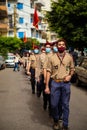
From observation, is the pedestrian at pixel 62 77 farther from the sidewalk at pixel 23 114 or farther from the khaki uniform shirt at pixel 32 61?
the khaki uniform shirt at pixel 32 61

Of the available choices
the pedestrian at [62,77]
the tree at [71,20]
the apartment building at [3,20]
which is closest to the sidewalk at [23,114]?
the pedestrian at [62,77]

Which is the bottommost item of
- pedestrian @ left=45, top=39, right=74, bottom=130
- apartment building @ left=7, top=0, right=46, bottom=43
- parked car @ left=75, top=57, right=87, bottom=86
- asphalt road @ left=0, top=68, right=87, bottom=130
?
apartment building @ left=7, top=0, right=46, bottom=43

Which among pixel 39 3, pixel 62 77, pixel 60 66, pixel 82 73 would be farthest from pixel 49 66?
pixel 39 3

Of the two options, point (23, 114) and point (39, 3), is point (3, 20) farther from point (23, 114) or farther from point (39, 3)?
point (23, 114)

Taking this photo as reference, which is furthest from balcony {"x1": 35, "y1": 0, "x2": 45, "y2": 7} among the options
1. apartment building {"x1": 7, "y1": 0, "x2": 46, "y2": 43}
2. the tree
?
the tree

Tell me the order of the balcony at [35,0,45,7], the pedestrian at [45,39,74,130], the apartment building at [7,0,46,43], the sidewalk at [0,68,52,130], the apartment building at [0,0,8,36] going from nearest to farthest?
the pedestrian at [45,39,74,130] < the sidewalk at [0,68,52,130] < the apartment building at [0,0,8,36] < the apartment building at [7,0,46,43] < the balcony at [35,0,45,7]

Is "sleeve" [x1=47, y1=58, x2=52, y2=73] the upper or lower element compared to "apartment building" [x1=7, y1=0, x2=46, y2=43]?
upper

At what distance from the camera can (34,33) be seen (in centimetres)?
9062

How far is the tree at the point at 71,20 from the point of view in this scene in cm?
3309

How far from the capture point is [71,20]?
34094mm

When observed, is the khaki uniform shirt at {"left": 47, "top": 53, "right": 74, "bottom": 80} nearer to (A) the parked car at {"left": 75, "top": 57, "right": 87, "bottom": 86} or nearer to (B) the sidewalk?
(B) the sidewalk

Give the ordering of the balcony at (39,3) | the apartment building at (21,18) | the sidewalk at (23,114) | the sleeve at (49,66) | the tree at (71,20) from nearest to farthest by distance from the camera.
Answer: the sleeve at (49,66) → the sidewalk at (23,114) → the tree at (71,20) → the apartment building at (21,18) → the balcony at (39,3)

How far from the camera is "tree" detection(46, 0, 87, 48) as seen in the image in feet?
109

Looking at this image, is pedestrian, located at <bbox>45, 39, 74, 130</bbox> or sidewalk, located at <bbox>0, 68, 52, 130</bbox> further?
sidewalk, located at <bbox>0, 68, 52, 130</bbox>
